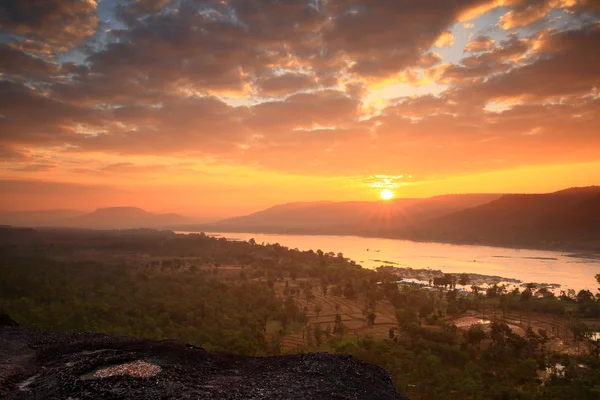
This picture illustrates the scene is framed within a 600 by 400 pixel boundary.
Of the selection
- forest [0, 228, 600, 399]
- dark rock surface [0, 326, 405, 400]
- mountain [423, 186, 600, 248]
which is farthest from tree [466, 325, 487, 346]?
mountain [423, 186, 600, 248]

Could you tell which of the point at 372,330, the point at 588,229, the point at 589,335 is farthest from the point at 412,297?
the point at 588,229

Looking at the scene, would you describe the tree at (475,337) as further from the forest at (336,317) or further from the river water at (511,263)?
the river water at (511,263)

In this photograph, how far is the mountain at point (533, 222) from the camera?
467 ft

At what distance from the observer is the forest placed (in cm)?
2653

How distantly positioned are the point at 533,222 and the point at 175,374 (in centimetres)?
18652

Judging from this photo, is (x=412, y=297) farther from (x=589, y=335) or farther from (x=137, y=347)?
(x=137, y=347)

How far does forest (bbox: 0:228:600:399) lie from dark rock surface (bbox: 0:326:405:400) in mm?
11709

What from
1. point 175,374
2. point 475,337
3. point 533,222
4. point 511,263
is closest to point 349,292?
point 475,337

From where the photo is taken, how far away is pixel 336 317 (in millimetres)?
45438

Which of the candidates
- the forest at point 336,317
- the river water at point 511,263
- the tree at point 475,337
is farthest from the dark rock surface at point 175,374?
the river water at point 511,263

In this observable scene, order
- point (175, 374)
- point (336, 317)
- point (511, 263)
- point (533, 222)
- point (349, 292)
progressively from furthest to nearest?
point (533, 222)
point (511, 263)
point (349, 292)
point (336, 317)
point (175, 374)

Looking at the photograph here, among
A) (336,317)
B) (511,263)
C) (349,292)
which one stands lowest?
(349,292)

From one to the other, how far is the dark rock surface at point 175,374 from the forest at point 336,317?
38.4 ft

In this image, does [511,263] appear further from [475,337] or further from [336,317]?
[475,337]
